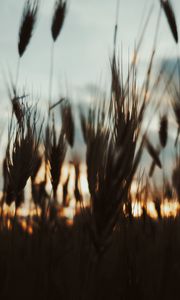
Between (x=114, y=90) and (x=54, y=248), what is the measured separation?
470mm

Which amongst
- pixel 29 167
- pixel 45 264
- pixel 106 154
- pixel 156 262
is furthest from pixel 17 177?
pixel 156 262

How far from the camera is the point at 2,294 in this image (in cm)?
88

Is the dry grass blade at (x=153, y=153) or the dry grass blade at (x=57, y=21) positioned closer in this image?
the dry grass blade at (x=57, y=21)

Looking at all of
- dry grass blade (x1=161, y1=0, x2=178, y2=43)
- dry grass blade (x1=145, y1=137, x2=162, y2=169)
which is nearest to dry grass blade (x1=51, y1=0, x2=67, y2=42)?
dry grass blade (x1=161, y1=0, x2=178, y2=43)

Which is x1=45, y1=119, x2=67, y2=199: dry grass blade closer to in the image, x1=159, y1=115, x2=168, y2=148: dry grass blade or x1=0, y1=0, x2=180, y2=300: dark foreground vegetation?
x1=0, y1=0, x2=180, y2=300: dark foreground vegetation

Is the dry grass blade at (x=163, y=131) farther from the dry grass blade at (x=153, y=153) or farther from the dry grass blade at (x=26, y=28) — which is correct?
the dry grass blade at (x=26, y=28)

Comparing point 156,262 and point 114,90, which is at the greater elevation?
point 114,90

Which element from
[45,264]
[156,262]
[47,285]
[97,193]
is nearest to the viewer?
[97,193]

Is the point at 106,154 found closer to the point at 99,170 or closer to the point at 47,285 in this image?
the point at 99,170

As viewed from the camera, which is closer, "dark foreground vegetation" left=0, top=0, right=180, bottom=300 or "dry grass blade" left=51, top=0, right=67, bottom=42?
"dark foreground vegetation" left=0, top=0, right=180, bottom=300

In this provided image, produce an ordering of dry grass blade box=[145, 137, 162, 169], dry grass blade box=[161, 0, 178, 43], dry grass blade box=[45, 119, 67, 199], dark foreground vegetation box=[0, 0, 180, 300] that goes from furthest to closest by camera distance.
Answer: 1. dry grass blade box=[145, 137, 162, 169]
2. dry grass blade box=[161, 0, 178, 43]
3. dry grass blade box=[45, 119, 67, 199]
4. dark foreground vegetation box=[0, 0, 180, 300]

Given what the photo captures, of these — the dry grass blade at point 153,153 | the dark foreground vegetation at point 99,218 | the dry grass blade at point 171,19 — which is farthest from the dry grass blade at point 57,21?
the dry grass blade at point 153,153

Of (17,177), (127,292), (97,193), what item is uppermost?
(17,177)

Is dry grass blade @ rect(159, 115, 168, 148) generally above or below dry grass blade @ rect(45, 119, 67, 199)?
above
